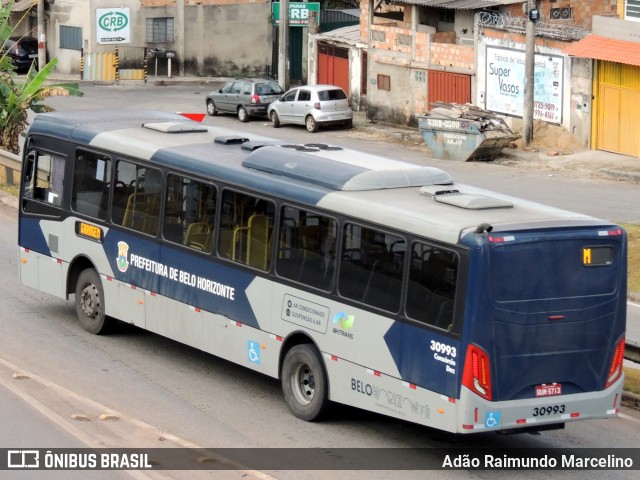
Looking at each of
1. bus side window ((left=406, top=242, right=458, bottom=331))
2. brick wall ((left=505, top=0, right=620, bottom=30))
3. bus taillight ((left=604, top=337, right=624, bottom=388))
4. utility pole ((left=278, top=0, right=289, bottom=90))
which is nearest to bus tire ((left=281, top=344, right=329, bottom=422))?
bus side window ((left=406, top=242, right=458, bottom=331))

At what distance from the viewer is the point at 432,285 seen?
1166 centimetres

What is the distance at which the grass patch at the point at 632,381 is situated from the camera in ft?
46.3

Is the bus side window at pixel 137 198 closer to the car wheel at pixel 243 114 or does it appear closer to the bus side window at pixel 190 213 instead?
the bus side window at pixel 190 213

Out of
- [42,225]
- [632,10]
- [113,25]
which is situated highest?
[113,25]

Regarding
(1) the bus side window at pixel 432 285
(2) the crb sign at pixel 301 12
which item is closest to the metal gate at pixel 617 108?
(2) the crb sign at pixel 301 12

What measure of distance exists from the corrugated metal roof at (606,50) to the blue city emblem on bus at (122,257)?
19.9 m

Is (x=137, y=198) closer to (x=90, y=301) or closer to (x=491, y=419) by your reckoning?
(x=90, y=301)

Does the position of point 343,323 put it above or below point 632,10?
below

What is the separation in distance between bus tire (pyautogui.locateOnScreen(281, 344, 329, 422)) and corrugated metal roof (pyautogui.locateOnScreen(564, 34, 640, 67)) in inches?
842

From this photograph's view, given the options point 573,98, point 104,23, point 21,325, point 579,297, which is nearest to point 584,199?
point 573,98

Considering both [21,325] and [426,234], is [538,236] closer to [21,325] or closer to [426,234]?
[426,234]

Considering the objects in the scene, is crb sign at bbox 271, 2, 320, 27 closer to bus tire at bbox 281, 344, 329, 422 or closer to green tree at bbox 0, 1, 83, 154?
green tree at bbox 0, 1, 83, 154

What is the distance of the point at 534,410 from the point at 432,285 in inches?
57.3

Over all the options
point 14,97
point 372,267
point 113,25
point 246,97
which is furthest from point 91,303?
point 113,25
